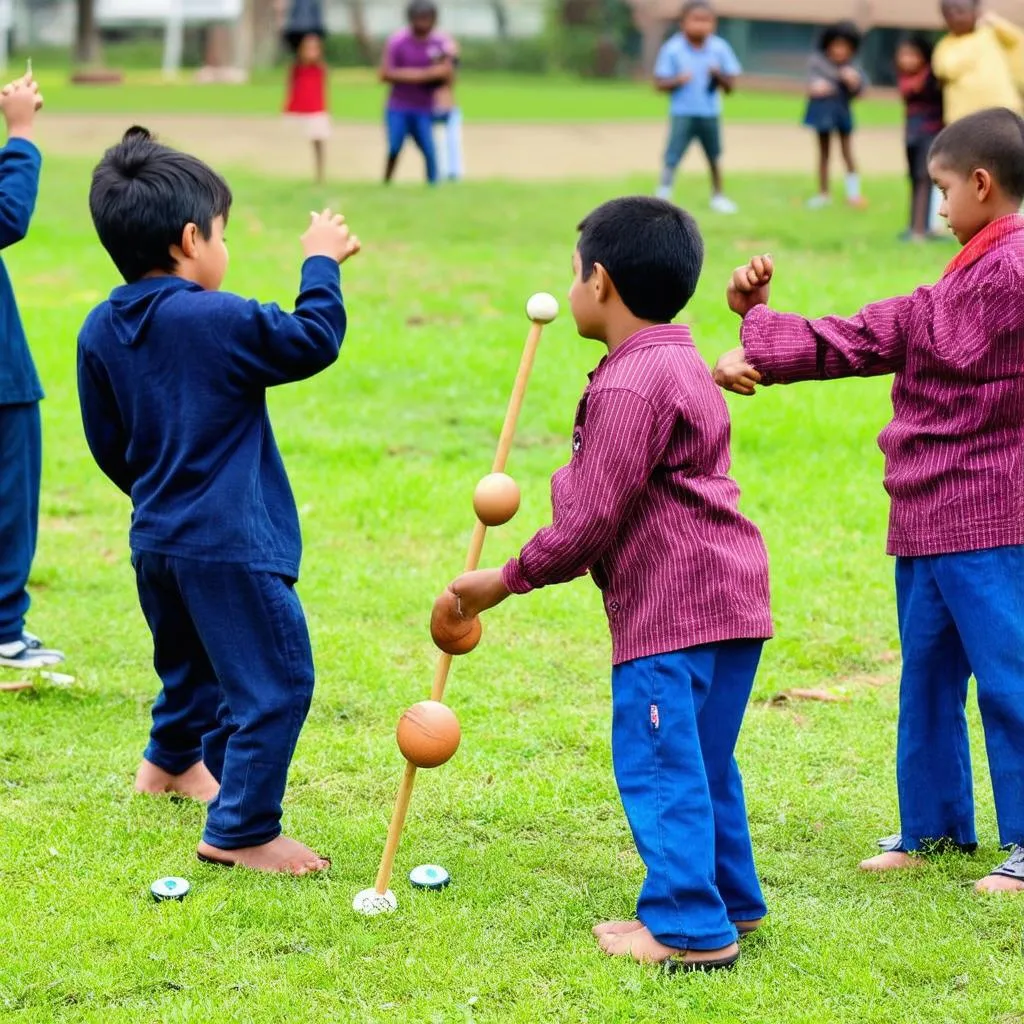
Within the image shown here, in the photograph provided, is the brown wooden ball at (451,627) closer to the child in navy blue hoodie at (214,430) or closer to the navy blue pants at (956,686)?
the child in navy blue hoodie at (214,430)

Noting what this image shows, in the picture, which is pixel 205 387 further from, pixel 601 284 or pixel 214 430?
pixel 601 284

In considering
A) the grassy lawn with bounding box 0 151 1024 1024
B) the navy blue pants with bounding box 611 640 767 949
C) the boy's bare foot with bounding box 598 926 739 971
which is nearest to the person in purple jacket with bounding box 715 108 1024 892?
the grassy lawn with bounding box 0 151 1024 1024

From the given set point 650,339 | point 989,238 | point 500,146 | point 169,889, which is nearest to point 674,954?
point 169,889

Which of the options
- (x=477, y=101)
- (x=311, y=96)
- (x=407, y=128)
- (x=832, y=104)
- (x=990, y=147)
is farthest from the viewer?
(x=477, y=101)

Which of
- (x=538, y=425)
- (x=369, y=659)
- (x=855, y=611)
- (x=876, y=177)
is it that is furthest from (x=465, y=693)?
(x=876, y=177)

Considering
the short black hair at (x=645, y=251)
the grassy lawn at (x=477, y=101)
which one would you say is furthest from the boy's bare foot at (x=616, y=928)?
the grassy lawn at (x=477, y=101)

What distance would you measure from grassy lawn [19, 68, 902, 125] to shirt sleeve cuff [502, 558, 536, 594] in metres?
21.3

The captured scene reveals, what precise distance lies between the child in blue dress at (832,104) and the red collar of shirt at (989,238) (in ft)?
35.9

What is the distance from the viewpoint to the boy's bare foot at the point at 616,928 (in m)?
3.56

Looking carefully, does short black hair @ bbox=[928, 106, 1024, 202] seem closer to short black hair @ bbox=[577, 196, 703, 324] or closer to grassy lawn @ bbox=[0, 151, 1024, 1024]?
short black hair @ bbox=[577, 196, 703, 324]

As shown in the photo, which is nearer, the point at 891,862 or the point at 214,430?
the point at 214,430

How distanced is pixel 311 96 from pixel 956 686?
12.9 metres

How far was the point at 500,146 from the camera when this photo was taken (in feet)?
66.6

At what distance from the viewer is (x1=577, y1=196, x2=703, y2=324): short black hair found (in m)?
3.36
